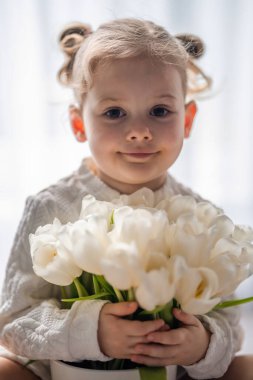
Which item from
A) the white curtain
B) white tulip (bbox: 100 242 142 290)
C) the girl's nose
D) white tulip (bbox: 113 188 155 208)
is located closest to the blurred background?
the white curtain

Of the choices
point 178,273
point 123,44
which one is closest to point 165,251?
point 178,273

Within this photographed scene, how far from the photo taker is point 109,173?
1.18 metres

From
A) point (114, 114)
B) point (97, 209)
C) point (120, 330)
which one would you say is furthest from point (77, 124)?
point (120, 330)

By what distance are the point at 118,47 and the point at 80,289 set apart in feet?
1.43

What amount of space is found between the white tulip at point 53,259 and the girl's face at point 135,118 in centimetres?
26

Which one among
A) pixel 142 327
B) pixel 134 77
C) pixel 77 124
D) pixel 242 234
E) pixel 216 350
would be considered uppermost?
pixel 134 77

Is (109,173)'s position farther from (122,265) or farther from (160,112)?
(122,265)

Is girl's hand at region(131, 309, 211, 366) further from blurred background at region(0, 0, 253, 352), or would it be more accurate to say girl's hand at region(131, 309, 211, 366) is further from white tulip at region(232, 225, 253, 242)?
blurred background at region(0, 0, 253, 352)

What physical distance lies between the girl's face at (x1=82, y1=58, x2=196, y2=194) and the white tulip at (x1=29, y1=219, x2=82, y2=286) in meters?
0.26

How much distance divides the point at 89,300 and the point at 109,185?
32 centimetres

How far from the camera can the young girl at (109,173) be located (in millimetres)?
979

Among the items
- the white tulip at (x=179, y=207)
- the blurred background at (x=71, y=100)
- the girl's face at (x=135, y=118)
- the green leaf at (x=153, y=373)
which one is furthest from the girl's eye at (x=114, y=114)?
the green leaf at (x=153, y=373)

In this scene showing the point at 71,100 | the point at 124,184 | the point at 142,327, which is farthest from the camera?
the point at 71,100

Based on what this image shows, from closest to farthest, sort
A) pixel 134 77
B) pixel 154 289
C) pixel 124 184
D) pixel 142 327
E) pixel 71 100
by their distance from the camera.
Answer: pixel 154 289 < pixel 142 327 < pixel 134 77 < pixel 124 184 < pixel 71 100
